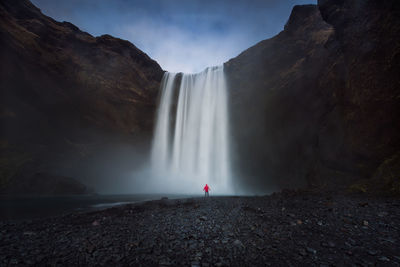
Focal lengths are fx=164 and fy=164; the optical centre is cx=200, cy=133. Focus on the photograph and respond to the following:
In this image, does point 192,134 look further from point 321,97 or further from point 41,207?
point 41,207

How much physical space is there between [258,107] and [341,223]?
21.3 m

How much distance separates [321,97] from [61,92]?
3740 centimetres

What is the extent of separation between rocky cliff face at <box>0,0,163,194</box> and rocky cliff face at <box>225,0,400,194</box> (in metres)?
19.3

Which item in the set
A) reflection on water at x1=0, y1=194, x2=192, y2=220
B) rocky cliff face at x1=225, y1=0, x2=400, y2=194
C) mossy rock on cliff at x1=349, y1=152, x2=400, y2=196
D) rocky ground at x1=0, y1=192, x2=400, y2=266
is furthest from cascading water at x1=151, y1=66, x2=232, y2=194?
rocky ground at x1=0, y1=192, x2=400, y2=266

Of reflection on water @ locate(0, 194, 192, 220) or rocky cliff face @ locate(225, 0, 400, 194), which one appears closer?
rocky cliff face @ locate(225, 0, 400, 194)

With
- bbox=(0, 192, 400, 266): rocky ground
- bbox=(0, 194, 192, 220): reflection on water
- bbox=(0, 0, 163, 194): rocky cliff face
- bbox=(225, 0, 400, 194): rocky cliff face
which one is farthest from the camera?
bbox=(0, 0, 163, 194): rocky cliff face

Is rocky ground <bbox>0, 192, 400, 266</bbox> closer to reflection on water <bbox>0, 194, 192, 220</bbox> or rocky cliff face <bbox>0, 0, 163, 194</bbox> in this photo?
reflection on water <bbox>0, 194, 192, 220</bbox>

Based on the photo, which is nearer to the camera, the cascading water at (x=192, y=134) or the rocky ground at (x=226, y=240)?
the rocky ground at (x=226, y=240)

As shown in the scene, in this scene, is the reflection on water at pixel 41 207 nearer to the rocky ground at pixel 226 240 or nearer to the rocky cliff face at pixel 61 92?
the rocky ground at pixel 226 240

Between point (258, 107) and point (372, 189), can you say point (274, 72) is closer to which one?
point (258, 107)

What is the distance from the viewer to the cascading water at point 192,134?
30812mm

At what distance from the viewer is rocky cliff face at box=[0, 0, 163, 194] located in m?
23.6

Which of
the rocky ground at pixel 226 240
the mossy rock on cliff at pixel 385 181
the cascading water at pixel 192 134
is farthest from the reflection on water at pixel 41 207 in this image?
the mossy rock on cliff at pixel 385 181

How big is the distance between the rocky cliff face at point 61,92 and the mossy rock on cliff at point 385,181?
107 feet
